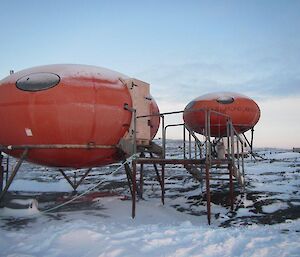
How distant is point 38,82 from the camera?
9.15 m

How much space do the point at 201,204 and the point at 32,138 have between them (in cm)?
576

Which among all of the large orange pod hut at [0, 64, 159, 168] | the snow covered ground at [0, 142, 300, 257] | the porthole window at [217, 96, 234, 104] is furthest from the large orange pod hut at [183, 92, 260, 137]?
the large orange pod hut at [0, 64, 159, 168]

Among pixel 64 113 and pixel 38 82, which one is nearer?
pixel 64 113

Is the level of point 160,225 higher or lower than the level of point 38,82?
lower

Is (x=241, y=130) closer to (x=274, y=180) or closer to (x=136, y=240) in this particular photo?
(x=274, y=180)

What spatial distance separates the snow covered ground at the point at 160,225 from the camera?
5.66 metres

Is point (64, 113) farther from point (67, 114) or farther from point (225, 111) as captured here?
point (225, 111)

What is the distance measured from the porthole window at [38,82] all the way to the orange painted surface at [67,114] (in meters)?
0.13

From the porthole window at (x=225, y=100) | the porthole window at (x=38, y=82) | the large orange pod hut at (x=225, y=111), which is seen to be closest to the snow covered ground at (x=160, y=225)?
the porthole window at (x=38, y=82)

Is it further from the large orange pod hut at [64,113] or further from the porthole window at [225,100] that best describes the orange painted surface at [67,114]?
the porthole window at [225,100]

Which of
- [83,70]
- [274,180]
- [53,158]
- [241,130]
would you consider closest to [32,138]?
[53,158]

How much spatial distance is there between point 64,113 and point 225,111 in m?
10.8

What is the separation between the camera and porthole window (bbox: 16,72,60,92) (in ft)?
29.8

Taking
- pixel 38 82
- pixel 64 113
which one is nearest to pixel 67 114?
pixel 64 113
